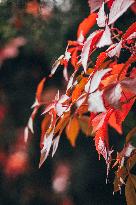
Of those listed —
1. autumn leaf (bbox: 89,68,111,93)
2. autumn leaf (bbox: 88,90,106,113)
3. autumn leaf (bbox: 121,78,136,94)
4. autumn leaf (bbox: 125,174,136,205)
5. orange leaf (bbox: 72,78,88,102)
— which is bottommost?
autumn leaf (bbox: 125,174,136,205)

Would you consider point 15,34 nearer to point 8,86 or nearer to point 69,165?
point 8,86

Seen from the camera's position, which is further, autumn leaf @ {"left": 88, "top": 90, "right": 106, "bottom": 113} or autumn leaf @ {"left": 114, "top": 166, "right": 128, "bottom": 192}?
autumn leaf @ {"left": 114, "top": 166, "right": 128, "bottom": 192}

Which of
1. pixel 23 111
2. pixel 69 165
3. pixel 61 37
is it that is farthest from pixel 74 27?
Result: pixel 69 165

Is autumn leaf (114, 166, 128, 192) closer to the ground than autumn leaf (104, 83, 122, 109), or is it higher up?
closer to the ground

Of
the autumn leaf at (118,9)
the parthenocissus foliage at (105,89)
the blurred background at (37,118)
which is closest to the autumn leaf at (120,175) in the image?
the parthenocissus foliage at (105,89)

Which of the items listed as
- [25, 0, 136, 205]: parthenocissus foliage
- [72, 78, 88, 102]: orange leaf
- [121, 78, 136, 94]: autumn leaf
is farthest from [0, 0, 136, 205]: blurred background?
[121, 78, 136, 94]: autumn leaf

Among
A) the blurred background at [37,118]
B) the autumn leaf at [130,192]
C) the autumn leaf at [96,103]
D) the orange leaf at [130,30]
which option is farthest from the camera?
the blurred background at [37,118]

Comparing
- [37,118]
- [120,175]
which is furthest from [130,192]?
[37,118]

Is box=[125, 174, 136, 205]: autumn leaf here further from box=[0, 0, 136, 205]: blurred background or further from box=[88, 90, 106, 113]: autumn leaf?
box=[0, 0, 136, 205]: blurred background

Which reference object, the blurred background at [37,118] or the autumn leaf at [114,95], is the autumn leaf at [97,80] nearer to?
the autumn leaf at [114,95]

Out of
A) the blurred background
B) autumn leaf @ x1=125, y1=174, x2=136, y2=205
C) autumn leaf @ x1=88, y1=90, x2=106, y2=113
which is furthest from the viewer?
the blurred background
